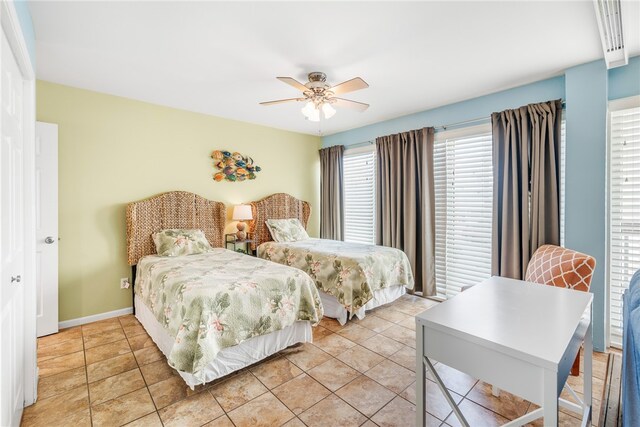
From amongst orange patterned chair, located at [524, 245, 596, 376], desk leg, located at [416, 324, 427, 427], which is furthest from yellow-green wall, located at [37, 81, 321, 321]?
orange patterned chair, located at [524, 245, 596, 376]

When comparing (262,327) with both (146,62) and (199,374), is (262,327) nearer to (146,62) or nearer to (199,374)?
(199,374)

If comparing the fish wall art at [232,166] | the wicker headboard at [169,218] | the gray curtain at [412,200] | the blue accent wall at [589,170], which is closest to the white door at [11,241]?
the wicker headboard at [169,218]

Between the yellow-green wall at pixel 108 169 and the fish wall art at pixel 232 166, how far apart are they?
0.33 feet

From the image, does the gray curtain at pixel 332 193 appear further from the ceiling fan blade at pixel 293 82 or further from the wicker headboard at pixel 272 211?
the ceiling fan blade at pixel 293 82

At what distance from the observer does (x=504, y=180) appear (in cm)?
316

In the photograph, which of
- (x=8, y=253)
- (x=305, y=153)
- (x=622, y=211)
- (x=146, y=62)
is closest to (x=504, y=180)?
(x=622, y=211)

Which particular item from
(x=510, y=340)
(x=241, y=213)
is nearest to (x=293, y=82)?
(x=241, y=213)

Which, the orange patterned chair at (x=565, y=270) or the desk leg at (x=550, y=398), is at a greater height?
the orange patterned chair at (x=565, y=270)

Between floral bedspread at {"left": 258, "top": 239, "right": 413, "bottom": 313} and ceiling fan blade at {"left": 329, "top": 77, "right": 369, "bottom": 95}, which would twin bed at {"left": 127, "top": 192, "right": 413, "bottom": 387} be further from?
ceiling fan blade at {"left": 329, "top": 77, "right": 369, "bottom": 95}

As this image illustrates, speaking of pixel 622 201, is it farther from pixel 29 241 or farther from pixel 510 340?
pixel 29 241

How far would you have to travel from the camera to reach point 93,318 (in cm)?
326

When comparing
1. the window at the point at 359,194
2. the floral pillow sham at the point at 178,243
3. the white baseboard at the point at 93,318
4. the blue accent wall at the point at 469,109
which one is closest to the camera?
the blue accent wall at the point at 469,109

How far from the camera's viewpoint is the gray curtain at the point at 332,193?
5.14m

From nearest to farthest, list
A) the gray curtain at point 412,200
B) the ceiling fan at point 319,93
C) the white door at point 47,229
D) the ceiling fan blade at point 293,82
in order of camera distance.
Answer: the ceiling fan blade at point 293,82, the ceiling fan at point 319,93, the white door at point 47,229, the gray curtain at point 412,200
